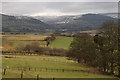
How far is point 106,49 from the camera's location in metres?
37.5

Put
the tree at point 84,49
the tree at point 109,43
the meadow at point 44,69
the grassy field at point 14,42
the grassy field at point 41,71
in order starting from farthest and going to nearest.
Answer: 1. the grassy field at point 14,42
2. the tree at point 84,49
3. the tree at point 109,43
4. the meadow at point 44,69
5. the grassy field at point 41,71

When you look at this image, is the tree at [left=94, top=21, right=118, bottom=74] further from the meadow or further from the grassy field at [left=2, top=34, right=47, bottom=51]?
the grassy field at [left=2, top=34, right=47, bottom=51]

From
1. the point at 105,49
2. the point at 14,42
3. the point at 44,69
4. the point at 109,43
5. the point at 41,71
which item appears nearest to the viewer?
the point at 41,71

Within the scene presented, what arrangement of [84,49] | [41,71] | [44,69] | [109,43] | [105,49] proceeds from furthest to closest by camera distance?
1. [84,49]
2. [105,49]
3. [109,43]
4. [44,69]
5. [41,71]

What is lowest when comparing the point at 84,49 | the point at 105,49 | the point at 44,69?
the point at 44,69

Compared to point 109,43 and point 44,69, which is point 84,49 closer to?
point 109,43

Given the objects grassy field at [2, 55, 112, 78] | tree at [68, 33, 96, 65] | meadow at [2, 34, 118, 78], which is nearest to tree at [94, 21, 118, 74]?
meadow at [2, 34, 118, 78]

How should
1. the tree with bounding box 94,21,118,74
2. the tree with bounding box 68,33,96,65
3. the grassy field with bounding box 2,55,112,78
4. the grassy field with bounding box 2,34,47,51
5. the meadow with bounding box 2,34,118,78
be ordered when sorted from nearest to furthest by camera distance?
the grassy field with bounding box 2,55,112,78
the meadow with bounding box 2,34,118,78
the tree with bounding box 94,21,118,74
the tree with bounding box 68,33,96,65
the grassy field with bounding box 2,34,47,51

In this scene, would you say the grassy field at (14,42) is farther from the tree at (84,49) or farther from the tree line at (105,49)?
the tree line at (105,49)

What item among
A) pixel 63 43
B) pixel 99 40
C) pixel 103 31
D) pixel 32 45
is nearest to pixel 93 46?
pixel 99 40

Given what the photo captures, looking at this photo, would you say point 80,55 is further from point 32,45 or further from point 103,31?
point 32,45

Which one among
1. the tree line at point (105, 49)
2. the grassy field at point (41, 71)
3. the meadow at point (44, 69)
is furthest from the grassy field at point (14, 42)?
the tree line at point (105, 49)

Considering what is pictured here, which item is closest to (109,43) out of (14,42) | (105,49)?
(105,49)

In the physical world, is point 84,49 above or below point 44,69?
above
